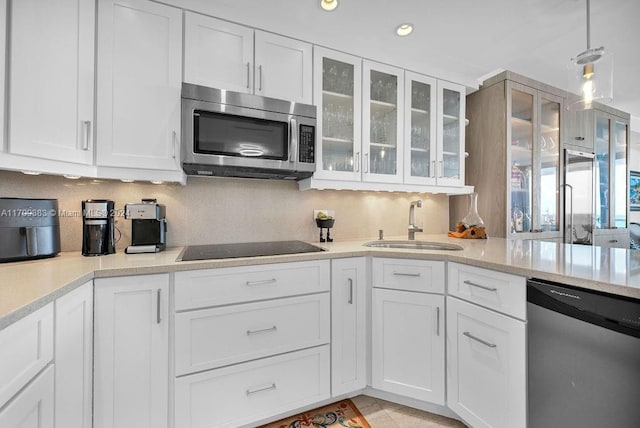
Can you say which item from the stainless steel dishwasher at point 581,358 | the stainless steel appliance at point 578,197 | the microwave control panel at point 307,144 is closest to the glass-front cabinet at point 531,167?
the stainless steel appliance at point 578,197

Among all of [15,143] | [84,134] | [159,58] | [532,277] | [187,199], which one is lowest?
[532,277]

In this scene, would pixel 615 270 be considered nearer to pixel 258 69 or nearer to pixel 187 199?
pixel 258 69

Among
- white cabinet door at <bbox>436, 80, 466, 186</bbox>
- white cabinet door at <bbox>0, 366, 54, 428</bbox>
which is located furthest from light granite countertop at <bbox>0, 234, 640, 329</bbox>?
white cabinet door at <bbox>436, 80, 466, 186</bbox>

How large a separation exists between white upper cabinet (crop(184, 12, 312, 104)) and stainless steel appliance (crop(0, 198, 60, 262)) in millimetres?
945

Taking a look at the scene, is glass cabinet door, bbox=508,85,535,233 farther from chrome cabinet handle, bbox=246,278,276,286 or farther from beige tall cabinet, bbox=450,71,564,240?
chrome cabinet handle, bbox=246,278,276,286

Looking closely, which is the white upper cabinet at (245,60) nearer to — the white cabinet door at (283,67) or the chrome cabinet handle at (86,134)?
the white cabinet door at (283,67)

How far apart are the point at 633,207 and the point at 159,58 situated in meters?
6.45

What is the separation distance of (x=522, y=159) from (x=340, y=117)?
1.75 metres

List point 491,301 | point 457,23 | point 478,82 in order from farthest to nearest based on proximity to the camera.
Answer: point 478,82, point 457,23, point 491,301

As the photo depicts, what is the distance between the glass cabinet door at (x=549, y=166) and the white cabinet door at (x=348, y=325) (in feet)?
6.45

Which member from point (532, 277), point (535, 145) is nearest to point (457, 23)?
point (535, 145)

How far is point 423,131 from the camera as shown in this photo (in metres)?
2.27

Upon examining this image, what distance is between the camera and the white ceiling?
1.71 metres

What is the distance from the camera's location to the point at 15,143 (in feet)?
3.47
